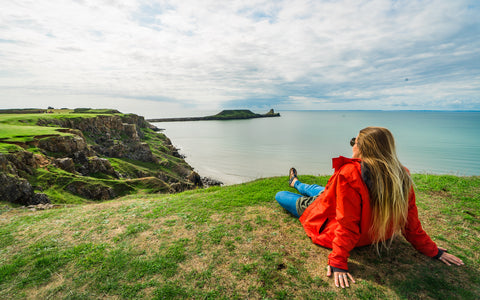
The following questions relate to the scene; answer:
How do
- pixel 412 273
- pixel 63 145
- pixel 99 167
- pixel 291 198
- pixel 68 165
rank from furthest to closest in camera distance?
pixel 99 167 < pixel 63 145 < pixel 68 165 < pixel 291 198 < pixel 412 273

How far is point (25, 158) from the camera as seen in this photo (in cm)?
2177

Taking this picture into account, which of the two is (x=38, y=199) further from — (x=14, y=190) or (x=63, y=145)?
(x=63, y=145)

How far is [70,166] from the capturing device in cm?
2900

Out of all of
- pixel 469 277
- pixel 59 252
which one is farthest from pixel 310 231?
pixel 59 252

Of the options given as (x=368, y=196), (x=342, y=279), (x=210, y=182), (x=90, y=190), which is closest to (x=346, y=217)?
(x=368, y=196)

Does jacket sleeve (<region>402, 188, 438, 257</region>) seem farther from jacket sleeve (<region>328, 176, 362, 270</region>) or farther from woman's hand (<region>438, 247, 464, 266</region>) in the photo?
jacket sleeve (<region>328, 176, 362, 270</region>)

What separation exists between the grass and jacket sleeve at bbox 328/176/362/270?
845mm

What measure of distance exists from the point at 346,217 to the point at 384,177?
1.05 metres

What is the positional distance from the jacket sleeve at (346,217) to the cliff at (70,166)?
20987 mm

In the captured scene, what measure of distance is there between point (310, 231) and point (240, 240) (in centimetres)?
195

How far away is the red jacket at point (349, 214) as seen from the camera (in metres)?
3.99

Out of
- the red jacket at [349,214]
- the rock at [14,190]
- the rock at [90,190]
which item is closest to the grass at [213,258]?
the red jacket at [349,214]

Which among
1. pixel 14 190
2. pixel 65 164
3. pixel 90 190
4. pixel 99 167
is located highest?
pixel 14 190

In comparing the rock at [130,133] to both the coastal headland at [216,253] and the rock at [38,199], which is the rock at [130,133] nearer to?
the rock at [38,199]
